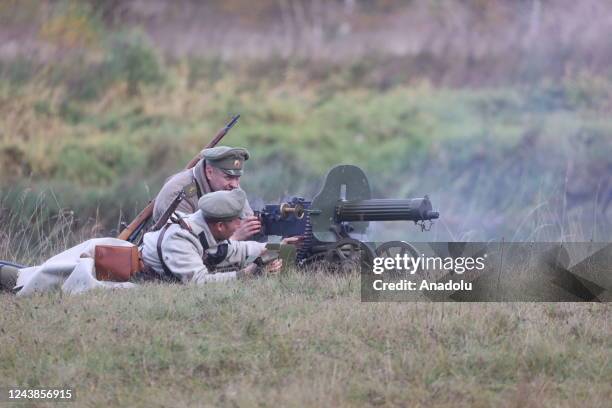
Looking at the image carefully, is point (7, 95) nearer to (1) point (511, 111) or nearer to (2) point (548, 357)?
(1) point (511, 111)

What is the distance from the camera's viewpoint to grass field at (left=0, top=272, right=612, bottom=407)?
7.43 m

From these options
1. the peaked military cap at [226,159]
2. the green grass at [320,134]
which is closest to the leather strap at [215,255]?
the peaked military cap at [226,159]

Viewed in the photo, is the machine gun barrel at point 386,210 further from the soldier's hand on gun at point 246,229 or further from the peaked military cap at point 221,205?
the peaked military cap at point 221,205

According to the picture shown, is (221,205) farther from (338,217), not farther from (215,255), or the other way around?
(338,217)

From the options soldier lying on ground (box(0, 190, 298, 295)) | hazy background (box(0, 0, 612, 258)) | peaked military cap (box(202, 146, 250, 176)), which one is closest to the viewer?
soldier lying on ground (box(0, 190, 298, 295))

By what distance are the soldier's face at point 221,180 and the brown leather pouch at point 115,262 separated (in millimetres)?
1211

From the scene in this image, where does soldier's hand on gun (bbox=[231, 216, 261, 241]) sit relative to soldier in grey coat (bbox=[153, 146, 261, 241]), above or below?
below

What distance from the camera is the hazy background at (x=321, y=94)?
2181 centimetres

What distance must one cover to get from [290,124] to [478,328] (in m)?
17.1

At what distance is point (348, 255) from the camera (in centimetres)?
1006

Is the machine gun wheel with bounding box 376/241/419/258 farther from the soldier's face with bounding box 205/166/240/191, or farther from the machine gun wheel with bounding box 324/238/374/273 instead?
the soldier's face with bounding box 205/166/240/191

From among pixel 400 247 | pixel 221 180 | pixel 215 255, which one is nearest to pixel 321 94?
pixel 221 180

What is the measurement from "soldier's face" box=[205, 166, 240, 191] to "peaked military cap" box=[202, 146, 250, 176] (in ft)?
0.10

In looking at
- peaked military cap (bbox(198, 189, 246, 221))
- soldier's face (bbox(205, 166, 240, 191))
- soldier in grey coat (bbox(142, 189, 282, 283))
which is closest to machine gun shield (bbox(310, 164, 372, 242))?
soldier in grey coat (bbox(142, 189, 282, 283))
